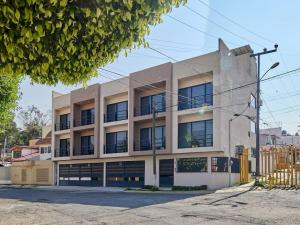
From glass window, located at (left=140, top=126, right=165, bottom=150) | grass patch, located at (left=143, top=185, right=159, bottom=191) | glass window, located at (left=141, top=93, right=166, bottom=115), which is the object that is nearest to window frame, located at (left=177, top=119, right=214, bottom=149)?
glass window, located at (left=140, top=126, right=165, bottom=150)

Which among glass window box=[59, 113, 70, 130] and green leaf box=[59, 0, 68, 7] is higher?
glass window box=[59, 113, 70, 130]

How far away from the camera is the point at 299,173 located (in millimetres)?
28281

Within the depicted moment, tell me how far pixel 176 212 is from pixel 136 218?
7.24 ft

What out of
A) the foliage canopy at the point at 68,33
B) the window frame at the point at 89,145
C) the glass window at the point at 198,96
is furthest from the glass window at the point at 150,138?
the foliage canopy at the point at 68,33

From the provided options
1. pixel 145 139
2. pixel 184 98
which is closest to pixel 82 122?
pixel 145 139

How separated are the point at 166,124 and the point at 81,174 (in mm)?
15274

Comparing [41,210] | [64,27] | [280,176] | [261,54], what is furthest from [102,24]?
[261,54]

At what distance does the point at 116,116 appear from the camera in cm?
4153

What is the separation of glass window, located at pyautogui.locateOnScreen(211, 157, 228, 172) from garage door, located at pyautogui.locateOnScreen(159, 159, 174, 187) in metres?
4.47

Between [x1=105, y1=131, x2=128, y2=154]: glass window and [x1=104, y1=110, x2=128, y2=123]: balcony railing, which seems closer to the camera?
[x1=105, y1=131, x2=128, y2=154]: glass window

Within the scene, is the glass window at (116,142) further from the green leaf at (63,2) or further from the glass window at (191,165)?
the green leaf at (63,2)

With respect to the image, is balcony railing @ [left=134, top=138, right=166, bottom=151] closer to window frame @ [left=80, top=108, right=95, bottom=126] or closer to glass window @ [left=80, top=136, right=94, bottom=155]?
glass window @ [left=80, top=136, right=94, bottom=155]

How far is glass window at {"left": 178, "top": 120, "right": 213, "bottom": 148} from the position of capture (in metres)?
32.7

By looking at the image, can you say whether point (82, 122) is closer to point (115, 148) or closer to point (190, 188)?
point (115, 148)
